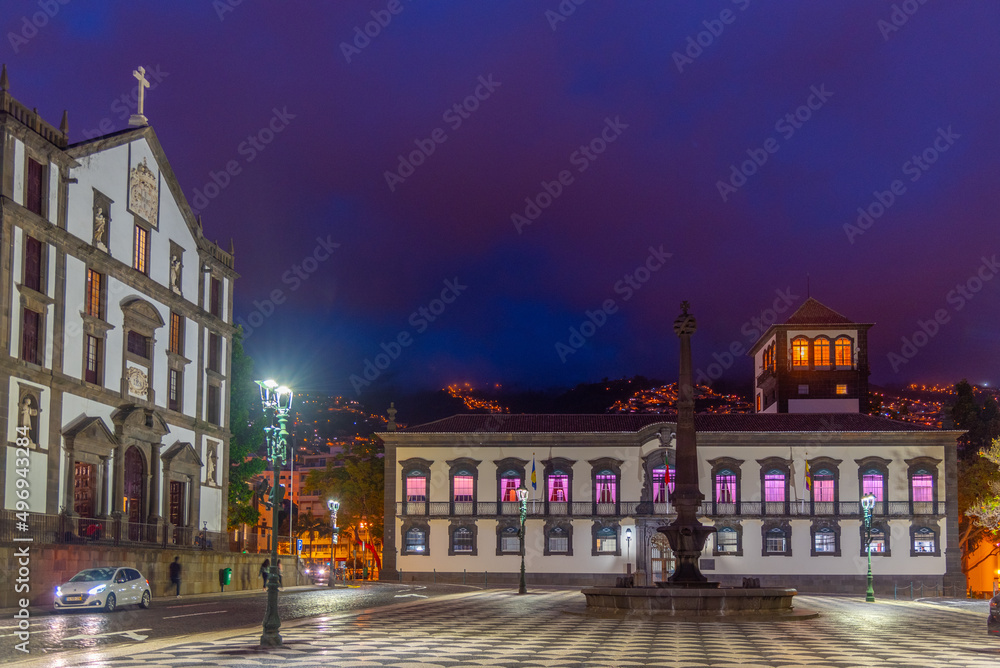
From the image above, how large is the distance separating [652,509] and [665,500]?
38.7 inches

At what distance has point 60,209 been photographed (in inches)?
1462

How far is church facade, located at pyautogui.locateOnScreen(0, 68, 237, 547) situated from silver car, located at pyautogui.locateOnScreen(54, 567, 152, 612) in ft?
19.7

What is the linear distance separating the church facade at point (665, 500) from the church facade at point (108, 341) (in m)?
19.6

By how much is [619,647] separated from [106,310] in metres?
27.1

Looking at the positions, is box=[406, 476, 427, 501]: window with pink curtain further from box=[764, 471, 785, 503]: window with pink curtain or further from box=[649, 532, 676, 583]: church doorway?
box=[764, 471, 785, 503]: window with pink curtain

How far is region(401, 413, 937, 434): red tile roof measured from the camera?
67.4m

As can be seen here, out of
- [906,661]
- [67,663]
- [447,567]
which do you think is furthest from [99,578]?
[447,567]

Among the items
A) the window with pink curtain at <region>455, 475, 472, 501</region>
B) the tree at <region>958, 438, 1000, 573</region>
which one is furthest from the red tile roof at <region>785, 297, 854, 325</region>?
the window with pink curtain at <region>455, 475, 472, 501</region>

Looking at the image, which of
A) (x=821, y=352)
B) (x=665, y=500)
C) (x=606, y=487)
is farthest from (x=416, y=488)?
(x=821, y=352)

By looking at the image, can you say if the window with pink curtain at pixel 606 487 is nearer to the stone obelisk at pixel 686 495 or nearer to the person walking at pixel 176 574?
the person walking at pixel 176 574

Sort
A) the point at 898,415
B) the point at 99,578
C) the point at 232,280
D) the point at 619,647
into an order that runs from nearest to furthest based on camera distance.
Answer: the point at 619,647
the point at 99,578
the point at 232,280
the point at 898,415

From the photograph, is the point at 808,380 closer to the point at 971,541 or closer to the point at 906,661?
the point at 971,541

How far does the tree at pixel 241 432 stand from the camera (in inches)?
2279

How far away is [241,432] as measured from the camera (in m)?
58.8
